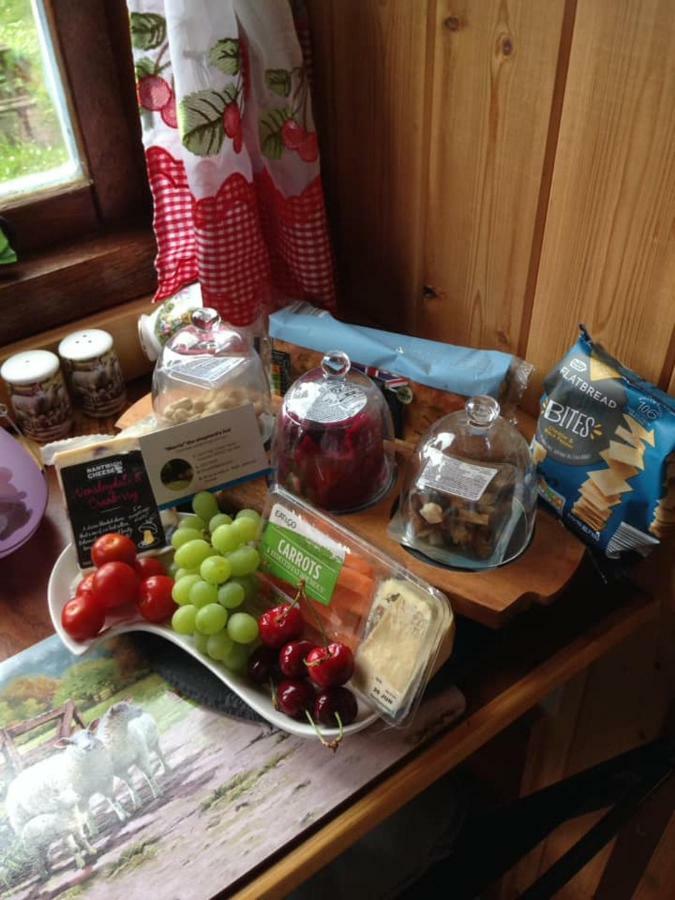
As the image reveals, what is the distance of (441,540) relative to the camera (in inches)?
34.4

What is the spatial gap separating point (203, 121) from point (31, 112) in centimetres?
38

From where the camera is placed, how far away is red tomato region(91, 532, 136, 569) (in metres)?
0.89

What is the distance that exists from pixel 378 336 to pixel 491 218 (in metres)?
0.19

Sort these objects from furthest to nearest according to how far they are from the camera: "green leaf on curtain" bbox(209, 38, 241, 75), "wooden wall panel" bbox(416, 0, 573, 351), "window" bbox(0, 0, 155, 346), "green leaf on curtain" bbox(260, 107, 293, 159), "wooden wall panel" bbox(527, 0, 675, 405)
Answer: "window" bbox(0, 0, 155, 346), "green leaf on curtain" bbox(260, 107, 293, 159), "green leaf on curtain" bbox(209, 38, 241, 75), "wooden wall panel" bbox(416, 0, 573, 351), "wooden wall panel" bbox(527, 0, 675, 405)

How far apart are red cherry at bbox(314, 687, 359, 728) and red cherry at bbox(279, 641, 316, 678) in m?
0.03

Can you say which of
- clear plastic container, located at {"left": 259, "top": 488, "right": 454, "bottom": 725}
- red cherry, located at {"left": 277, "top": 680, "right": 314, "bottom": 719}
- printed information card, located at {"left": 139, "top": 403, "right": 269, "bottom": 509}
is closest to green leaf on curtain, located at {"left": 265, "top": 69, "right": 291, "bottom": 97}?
printed information card, located at {"left": 139, "top": 403, "right": 269, "bottom": 509}

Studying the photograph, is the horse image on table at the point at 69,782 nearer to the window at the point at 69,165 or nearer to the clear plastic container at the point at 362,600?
the clear plastic container at the point at 362,600

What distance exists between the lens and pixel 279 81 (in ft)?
3.34

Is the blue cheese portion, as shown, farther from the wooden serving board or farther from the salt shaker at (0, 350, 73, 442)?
the salt shaker at (0, 350, 73, 442)

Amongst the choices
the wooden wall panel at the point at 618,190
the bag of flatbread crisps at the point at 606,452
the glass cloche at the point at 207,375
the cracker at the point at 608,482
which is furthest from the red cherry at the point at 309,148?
the cracker at the point at 608,482

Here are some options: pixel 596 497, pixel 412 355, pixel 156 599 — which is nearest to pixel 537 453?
pixel 596 497

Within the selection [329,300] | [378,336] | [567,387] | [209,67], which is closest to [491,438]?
[567,387]

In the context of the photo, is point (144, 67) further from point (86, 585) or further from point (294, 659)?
point (294, 659)

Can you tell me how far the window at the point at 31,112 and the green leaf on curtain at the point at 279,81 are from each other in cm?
37
